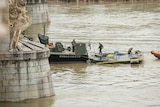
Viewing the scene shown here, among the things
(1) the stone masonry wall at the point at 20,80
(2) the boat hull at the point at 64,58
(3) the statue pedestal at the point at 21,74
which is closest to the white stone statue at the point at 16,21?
(3) the statue pedestal at the point at 21,74

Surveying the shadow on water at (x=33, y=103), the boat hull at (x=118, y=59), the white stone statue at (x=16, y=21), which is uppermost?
the white stone statue at (x=16, y=21)

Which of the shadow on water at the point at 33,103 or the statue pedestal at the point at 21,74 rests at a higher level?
the statue pedestal at the point at 21,74

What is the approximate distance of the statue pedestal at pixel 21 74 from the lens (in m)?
14.4

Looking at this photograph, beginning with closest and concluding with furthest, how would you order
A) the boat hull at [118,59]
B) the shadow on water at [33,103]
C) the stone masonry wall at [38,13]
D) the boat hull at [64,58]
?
the shadow on water at [33,103], the boat hull at [64,58], the boat hull at [118,59], the stone masonry wall at [38,13]

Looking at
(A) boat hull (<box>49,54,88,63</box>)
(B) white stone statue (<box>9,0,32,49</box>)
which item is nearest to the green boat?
(A) boat hull (<box>49,54,88,63</box>)

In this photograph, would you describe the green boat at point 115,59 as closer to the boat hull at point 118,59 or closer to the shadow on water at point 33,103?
the boat hull at point 118,59

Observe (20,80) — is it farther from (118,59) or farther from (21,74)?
(118,59)

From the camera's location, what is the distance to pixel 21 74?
14500 millimetres

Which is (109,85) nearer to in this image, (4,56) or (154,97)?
(154,97)

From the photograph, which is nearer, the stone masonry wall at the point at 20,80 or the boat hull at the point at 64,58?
the stone masonry wall at the point at 20,80

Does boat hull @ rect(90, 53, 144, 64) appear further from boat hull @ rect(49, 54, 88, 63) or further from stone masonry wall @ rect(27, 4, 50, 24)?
stone masonry wall @ rect(27, 4, 50, 24)

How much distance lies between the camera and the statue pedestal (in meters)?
14.4

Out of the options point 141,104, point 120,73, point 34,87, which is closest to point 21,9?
point 34,87

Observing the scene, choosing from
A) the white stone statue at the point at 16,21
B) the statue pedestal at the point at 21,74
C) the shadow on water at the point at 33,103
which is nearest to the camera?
the statue pedestal at the point at 21,74
